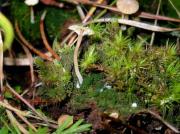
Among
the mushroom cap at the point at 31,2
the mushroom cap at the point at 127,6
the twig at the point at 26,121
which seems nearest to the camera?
the twig at the point at 26,121

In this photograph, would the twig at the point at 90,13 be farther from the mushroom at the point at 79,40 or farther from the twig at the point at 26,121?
the twig at the point at 26,121

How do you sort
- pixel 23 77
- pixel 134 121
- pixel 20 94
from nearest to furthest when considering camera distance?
1. pixel 134 121
2. pixel 20 94
3. pixel 23 77

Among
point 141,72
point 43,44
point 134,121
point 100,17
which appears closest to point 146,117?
point 134,121

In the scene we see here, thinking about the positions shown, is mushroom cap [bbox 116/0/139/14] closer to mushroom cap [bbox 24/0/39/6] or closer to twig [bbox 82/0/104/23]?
twig [bbox 82/0/104/23]

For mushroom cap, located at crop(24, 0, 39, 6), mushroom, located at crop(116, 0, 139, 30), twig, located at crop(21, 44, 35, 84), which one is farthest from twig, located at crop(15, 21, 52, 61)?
mushroom, located at crop(116, 0, 139, 30)

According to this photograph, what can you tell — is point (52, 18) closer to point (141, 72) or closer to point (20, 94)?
point (20, 94)

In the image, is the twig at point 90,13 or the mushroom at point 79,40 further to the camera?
the twig at point 90,13


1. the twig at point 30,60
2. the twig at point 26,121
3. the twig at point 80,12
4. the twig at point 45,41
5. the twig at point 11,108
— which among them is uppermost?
the twig at point 80,12

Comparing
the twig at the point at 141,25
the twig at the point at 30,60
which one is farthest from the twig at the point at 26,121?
the twig at the point at 141,25
